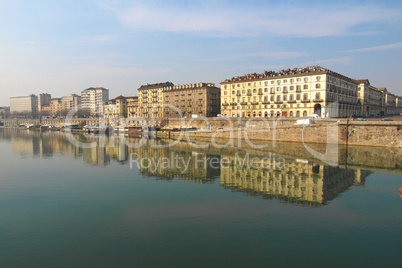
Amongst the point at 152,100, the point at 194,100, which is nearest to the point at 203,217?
the point at 194,100

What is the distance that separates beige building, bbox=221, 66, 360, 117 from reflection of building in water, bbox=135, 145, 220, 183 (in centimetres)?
3815

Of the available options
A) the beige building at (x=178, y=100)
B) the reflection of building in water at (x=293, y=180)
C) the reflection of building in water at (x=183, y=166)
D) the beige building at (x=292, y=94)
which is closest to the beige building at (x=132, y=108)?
the beige building at (x=178, y=100)

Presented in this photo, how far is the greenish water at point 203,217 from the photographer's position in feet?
42.0

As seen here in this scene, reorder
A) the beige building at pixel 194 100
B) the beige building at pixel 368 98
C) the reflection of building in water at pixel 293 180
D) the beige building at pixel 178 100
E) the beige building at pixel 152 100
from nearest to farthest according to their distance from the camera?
the reflection of building in water at pixel 293 180 → the beige building at pixel 368 98 → the beige building at pixel 194 100 → the beige building at pixel 178 100 → the beige building at pixel 152 100

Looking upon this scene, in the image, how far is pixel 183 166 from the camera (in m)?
35.4

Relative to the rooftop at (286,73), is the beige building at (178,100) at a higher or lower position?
lower

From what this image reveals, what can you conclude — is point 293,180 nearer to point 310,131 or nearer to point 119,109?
point 310,131

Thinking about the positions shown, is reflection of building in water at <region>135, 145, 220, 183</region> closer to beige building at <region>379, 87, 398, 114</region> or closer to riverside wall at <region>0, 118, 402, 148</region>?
riverside wall at <region>0, 118, 402, 148</region>

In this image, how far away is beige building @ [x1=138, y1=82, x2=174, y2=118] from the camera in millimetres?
115375

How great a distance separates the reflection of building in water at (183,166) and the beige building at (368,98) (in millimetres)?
76358

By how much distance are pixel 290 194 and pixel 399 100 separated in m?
178

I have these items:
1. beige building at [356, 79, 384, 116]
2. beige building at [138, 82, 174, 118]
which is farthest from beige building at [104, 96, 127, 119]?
beige building at [356, 79, 384, 116]

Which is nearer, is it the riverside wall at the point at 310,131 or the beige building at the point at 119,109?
the riverside wall at the point at 310,131

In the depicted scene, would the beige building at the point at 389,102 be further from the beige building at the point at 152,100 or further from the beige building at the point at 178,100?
the beige building at the point at 152,100
